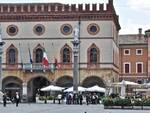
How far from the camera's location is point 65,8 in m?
74.9

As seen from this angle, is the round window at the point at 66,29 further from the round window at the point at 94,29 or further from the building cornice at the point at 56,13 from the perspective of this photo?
the round window at the point at 94,29

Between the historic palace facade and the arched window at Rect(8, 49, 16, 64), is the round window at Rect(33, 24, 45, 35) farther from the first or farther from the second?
the arched window at Rect(8, 49, 16, 64)

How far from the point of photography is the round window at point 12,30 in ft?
247

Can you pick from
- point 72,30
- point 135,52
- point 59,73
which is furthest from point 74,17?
point 135,52

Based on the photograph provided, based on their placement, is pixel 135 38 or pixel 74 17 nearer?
pixel 74 17

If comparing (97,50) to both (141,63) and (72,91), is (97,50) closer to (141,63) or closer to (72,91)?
(72,91)

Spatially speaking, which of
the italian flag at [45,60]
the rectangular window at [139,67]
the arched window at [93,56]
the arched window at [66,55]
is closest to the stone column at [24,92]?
the italian flag at [45,60]

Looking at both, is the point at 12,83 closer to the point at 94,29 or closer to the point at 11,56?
the point at 11,56

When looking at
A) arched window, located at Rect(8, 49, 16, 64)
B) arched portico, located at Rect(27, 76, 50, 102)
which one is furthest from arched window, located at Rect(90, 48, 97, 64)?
arched window, located at Rect(8, 49, 16, 64)

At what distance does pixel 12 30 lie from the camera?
7525cm

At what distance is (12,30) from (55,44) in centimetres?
564

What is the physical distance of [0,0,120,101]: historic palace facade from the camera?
7375 cm

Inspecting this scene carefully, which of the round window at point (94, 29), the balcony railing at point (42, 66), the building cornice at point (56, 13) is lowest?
the balcony railing at point (42, 66)

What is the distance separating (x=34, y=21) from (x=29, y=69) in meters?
6.01
